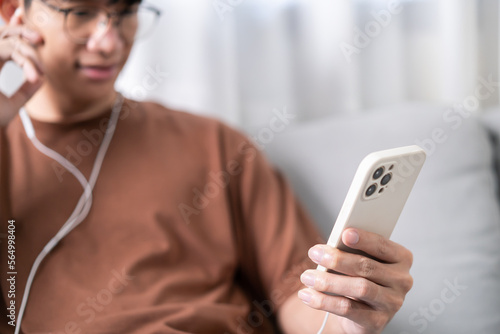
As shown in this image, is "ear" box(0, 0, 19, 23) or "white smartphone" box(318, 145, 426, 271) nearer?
"white smartphone" box(318, 145, 426, 271)

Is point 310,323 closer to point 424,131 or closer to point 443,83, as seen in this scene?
point 424,131

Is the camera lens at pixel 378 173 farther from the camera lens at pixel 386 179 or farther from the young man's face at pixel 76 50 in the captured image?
the young man's face at pixel 76 50

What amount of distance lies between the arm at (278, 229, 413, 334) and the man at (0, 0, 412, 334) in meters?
0.08

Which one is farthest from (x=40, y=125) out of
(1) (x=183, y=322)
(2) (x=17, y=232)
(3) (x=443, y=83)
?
(3) (x=443, y=83)

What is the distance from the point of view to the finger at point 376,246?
594 millimetres

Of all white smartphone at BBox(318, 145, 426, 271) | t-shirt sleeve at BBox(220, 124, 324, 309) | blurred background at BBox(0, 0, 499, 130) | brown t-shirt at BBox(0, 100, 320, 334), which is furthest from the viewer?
blurred background at BBox(0, 0, 499, 130)

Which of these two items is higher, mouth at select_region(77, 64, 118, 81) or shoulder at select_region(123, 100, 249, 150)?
mouth at select_region(77, 64, 118, 81)

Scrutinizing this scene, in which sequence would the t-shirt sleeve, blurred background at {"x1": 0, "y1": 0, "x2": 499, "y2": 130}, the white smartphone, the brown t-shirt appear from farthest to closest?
blurred background at {"x1": 0, "y1": 0, "x2": 499, "y2": 130}
the t-shirt sleeve
the brown t-shirt
the white smartphone

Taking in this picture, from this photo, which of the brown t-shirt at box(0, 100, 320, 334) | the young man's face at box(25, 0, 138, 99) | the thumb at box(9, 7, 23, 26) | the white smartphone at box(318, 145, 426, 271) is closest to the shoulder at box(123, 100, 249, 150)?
the brown t-shirt at box(0, 100, 320, 334)

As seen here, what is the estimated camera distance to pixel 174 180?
95 cm

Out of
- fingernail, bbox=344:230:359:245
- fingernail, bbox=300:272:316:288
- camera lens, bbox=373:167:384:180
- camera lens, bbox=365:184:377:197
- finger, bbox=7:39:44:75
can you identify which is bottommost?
fingernail, bbox=300:272:316:288

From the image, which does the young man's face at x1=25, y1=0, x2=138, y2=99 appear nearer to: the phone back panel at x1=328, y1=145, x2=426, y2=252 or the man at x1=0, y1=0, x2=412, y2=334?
the man at x1=0, y1=0, x2=412, y2=334

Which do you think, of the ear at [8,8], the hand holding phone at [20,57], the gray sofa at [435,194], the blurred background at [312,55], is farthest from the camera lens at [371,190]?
the blurred background at [312,55]

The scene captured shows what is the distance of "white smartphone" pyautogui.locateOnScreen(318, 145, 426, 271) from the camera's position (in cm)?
56
